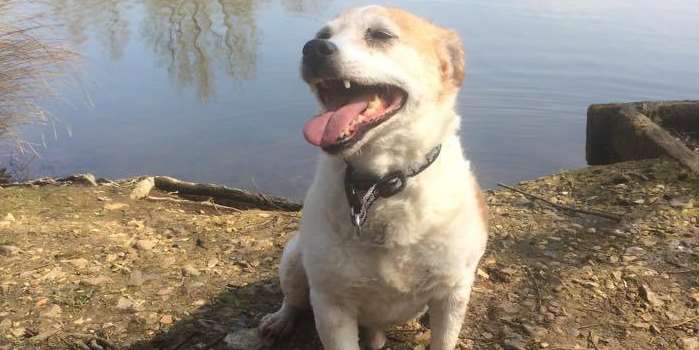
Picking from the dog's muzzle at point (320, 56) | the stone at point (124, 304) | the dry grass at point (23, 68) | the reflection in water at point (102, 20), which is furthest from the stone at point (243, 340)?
the reflection in water at point (102, 20)

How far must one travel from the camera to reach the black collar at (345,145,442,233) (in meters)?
2.54

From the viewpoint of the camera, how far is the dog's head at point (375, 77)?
7.70 ft

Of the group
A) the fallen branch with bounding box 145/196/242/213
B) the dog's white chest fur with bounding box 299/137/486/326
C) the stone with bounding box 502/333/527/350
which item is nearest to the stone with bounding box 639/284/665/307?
the stone with bounding box 502/333/527/350

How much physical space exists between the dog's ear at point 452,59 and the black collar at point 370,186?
1.11 feet

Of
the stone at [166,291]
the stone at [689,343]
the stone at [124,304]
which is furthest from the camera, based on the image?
the stone at [166,291]

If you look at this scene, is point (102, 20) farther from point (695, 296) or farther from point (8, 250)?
point (695, 296)

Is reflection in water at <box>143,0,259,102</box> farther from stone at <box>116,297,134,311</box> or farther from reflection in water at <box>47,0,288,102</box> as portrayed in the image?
stone at <box>116,297,134,311</box>

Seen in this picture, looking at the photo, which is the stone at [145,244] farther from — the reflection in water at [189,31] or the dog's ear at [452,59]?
the reflection in water at [189,31]

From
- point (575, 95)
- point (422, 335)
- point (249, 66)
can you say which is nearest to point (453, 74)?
point (422, 335)

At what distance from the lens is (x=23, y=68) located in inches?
241

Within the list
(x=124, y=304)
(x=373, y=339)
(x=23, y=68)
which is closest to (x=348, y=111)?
(x=373, y=339)

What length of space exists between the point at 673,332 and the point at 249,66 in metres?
9.54

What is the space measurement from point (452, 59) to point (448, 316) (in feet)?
3.71

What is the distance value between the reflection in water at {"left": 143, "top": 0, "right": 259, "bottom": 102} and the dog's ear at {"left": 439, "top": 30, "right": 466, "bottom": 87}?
842 cm
